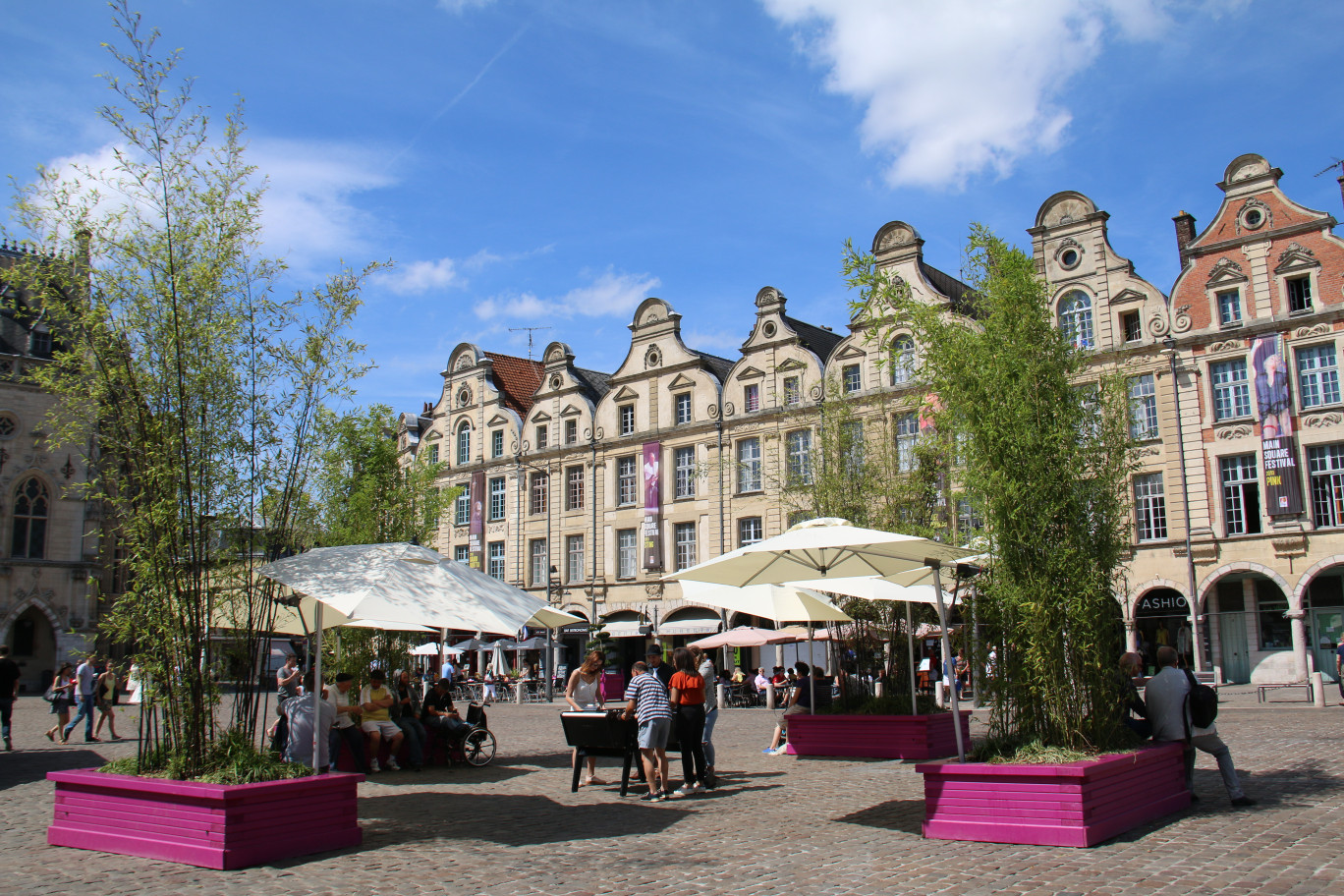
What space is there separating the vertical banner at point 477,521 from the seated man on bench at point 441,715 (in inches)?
1132

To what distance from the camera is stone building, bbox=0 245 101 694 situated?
40.7 m

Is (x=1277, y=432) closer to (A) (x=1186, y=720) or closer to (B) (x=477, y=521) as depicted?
(A) (x=1186, y=720)

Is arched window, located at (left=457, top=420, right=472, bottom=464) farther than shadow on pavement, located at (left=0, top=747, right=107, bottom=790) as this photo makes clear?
Yes

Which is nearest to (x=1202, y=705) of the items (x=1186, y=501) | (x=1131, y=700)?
(x=1131, y=700)

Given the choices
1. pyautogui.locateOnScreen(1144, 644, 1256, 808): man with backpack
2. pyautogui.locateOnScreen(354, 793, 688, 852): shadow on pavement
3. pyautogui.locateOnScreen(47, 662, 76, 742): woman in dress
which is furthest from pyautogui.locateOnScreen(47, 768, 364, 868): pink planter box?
pyautogui.locateOnScreen(47, 662, 76, 742): woman in dress

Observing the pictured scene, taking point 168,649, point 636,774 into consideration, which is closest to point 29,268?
point 168,649

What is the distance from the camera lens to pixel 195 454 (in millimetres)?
8766

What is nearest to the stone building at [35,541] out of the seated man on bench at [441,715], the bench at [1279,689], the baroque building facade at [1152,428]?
the baroque building facade at [1152,428]

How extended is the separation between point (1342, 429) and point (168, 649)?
27.5 metres

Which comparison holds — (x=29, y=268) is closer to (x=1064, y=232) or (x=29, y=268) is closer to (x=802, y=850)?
(x=802, y=850)

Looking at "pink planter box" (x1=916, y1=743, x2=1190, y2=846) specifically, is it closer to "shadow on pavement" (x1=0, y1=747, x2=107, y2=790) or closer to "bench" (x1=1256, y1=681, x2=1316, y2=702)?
"shadow on pavement" (x1=0, y1=747, x2=107, y2=790)

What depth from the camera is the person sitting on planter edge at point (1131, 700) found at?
8.98 metres

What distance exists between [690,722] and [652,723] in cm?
82

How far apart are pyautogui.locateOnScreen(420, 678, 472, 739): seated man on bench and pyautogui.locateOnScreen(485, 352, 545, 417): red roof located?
28.9 m
